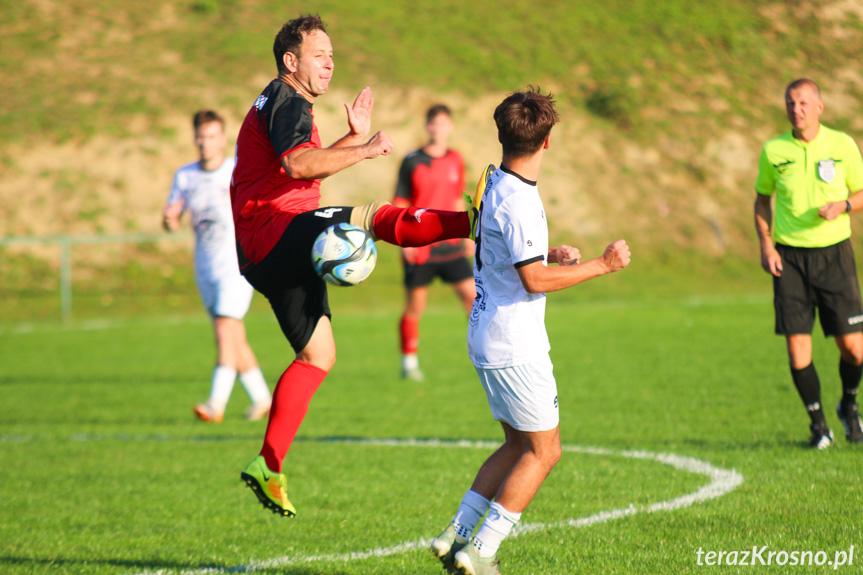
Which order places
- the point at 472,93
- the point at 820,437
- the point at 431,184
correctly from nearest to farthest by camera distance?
the point at 820,437
the point at 431,184
the point at 472,93

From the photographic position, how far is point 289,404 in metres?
4.39

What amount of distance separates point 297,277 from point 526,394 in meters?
1.31

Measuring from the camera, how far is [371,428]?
7.99 meters

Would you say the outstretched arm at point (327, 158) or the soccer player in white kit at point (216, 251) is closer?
the outstretched arm at point (327, 158)

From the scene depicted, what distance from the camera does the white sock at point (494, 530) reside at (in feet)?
12.2

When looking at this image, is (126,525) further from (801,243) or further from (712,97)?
(712,97)

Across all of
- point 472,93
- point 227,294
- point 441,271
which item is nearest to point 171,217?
point 227,294

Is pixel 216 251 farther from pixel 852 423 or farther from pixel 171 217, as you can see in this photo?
pixel 852 423

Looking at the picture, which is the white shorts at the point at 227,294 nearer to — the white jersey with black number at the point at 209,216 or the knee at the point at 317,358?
the white jersey with black number at the point at 209,216

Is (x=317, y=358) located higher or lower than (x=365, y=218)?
lower

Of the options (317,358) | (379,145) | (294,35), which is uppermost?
(294,35)

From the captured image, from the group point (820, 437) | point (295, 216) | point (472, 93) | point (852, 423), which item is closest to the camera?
point (295, 216)

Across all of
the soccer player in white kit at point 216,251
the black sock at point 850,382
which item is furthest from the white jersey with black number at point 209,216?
the black sock at point 850,382

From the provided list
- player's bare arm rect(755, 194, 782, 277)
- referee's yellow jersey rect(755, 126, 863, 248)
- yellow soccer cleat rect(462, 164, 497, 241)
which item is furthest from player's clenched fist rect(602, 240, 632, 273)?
referee's yellow jersey rect(755, 126, 863, 248)
